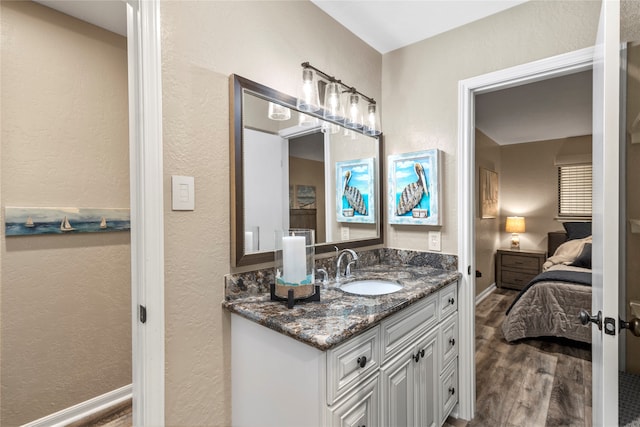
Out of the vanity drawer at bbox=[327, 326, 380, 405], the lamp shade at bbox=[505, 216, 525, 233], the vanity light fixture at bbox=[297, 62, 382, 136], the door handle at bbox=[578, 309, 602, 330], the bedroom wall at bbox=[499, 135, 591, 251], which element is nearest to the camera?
the vanity drawer at bbox=[327, 326, 380, 405]

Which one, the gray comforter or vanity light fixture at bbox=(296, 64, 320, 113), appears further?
the gray comforter

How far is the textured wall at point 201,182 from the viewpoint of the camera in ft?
3.88

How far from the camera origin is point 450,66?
6.58ft

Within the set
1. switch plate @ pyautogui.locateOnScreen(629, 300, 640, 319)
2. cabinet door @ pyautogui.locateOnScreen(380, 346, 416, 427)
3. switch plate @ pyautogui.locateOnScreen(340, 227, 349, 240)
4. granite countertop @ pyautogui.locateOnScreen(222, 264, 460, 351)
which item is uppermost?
switch plate @ pyautogui.locateOnScreen(340, 227, 349, 240)

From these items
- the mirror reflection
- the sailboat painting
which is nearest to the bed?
the mirror reflection

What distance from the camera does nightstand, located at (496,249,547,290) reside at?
4789mm

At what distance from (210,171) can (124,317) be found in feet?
4.84

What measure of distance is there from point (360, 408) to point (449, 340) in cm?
91

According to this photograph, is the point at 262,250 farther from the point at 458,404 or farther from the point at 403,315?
the point at 458,404

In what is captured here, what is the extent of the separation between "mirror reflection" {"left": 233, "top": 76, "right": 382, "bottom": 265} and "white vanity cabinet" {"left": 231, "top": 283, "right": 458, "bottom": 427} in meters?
0.42

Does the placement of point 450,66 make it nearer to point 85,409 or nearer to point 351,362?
point 351,362

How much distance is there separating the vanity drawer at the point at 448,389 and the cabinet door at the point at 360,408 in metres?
0.71

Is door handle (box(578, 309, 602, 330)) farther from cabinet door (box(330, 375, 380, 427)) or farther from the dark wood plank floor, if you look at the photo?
the dark wood plank floor

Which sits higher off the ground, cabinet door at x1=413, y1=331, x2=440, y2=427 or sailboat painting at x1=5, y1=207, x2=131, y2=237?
sailboat painting at x1=5, y1=207, x2=131, y2=237
